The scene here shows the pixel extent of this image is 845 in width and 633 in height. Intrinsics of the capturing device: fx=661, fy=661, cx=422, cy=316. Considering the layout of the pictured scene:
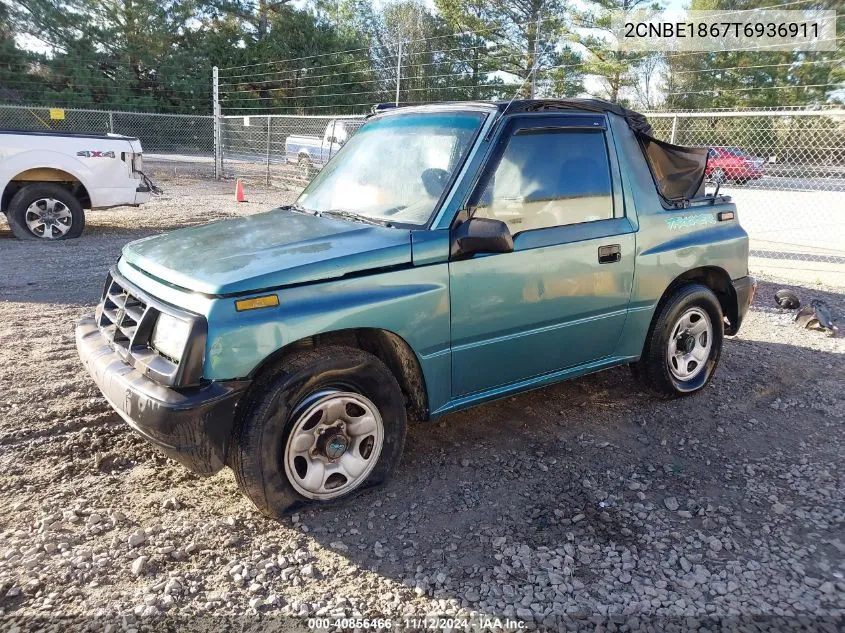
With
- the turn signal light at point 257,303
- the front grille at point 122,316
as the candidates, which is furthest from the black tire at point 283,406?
the front grille at point 122,316

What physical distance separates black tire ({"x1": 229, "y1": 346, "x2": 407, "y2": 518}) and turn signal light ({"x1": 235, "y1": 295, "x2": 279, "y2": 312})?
295 mm

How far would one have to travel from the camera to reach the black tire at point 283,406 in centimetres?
291

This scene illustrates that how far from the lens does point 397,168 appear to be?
150 inches

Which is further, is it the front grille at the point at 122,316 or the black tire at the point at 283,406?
the front grille at the point at 122,316

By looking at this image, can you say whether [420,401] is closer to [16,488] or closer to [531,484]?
[531,484]

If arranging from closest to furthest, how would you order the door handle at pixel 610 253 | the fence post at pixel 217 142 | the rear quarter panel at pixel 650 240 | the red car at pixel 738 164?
the door handle at pixel 610 253
the rear quarter panel at pixel 650 240
the red car at pixel 738 164
the fence post at pixel 217 142

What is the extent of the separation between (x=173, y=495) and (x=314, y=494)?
0.75 meters

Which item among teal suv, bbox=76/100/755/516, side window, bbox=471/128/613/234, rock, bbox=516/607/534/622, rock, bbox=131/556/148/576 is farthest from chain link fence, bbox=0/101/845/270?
Result: rock, bbox=131/556/148/576

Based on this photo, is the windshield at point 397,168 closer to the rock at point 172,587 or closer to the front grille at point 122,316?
the front grille at point 122,316

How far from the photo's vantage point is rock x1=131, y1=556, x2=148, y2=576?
2.75m

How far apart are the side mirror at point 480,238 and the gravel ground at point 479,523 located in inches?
49.6

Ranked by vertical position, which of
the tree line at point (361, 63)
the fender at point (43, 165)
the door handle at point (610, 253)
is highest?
the tree line at point (361, 63)

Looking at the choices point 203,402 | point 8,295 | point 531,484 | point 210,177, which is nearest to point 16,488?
point 203,402

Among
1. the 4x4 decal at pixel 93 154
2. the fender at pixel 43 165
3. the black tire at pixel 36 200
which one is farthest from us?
the 4x4 decal at pixel 93 154
